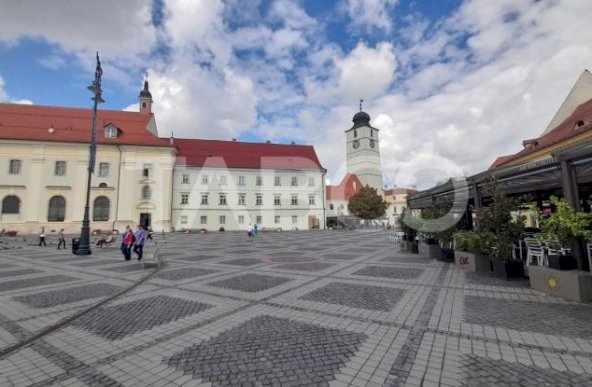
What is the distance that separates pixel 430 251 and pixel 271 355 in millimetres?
11651

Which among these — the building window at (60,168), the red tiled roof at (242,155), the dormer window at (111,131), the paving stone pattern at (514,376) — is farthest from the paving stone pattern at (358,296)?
the building window at (60,168)

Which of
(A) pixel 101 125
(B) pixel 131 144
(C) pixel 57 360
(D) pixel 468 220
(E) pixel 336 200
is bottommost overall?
(C) pixel 57 360

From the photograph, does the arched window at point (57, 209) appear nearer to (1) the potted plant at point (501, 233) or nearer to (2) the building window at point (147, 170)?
(2) the building window at point (147, 170)

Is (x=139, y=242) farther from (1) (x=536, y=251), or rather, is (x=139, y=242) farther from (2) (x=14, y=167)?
(2) (x=14, y=167)

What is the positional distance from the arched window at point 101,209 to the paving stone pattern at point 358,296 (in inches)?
1548

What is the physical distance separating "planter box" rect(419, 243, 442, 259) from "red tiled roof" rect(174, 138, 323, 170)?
3697cm

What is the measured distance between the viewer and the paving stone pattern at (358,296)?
21.0 feet

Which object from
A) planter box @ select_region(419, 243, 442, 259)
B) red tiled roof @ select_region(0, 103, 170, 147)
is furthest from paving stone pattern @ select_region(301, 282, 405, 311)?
red tiled roof @ select_region(0, 103, 170, 147)

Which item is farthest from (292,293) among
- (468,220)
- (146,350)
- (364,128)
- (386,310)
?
(364,128)

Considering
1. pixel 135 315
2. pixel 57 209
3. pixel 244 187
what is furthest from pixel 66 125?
pixel 135 315

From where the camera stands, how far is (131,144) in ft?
130

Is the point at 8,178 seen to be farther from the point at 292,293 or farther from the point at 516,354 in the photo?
the point at 516,354

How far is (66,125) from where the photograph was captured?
40312 mm

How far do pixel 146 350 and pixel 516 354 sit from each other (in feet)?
17.1
